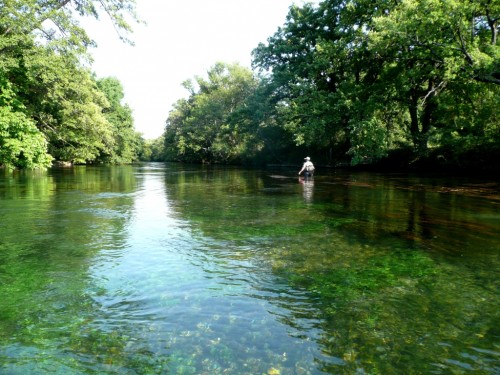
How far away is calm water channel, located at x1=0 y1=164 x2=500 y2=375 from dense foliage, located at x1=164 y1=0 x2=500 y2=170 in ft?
52.5

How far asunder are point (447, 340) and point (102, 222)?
1052 centimetres

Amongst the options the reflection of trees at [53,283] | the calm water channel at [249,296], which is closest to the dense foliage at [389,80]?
the calm water channel at [249,296]

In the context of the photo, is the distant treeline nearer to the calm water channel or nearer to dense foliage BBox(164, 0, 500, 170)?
dense foliage BBox(164, 0, 500, 170)

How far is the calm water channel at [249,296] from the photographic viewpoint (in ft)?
13.6

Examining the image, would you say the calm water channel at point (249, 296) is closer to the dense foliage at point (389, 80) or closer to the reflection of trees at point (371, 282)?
the reflection of trees at point (371, 282)

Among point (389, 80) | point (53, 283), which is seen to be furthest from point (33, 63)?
point (389, 80)

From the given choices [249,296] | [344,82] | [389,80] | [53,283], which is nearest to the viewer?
[249,296]

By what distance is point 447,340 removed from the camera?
4.52m

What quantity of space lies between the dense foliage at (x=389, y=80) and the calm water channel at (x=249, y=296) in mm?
16014

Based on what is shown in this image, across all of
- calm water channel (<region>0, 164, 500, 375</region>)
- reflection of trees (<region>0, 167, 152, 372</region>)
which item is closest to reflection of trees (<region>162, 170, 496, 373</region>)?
calm water channel (<region>0, 164, 500, 375</region>)

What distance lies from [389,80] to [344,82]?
13.9 ft

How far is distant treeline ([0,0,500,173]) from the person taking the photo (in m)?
22.8

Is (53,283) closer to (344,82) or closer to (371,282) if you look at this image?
(371,282)

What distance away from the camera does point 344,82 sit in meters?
34.7
